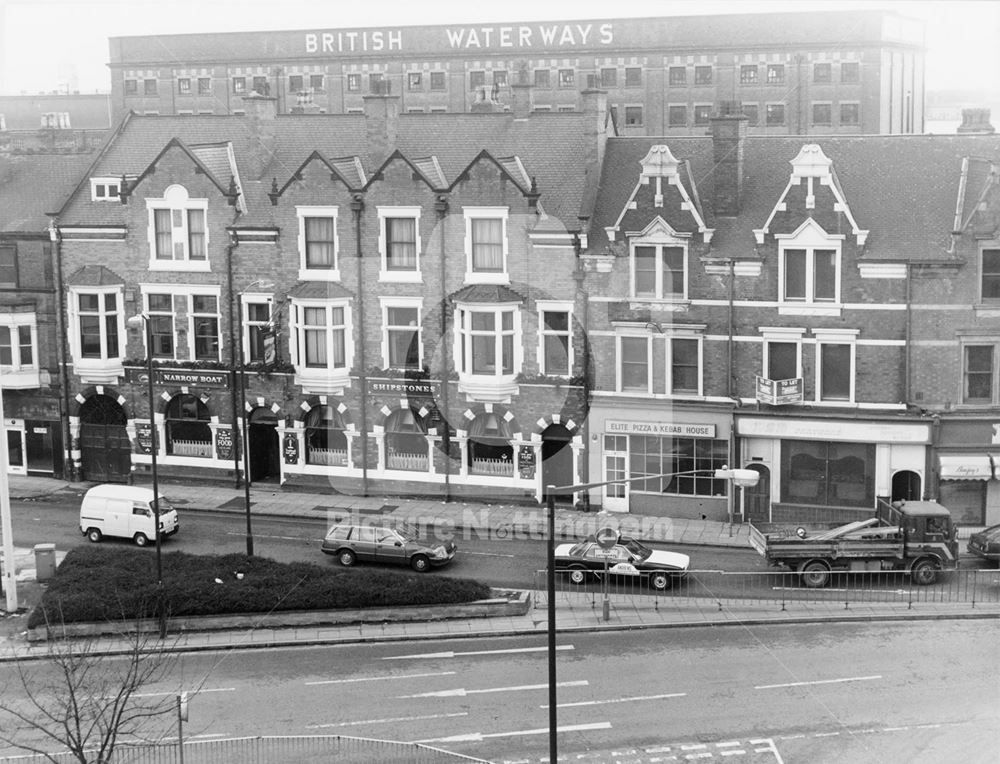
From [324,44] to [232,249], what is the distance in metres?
44.2

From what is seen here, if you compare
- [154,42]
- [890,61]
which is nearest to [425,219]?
[890,61]

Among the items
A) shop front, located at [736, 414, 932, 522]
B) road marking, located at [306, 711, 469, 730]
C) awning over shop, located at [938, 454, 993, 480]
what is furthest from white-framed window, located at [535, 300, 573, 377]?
road marking, located at [306, 711, 469, 730]

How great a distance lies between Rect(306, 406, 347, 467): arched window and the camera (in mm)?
50312

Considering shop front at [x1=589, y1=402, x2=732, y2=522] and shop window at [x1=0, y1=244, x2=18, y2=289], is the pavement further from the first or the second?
shop window at [x1=0, y1=244, x2=18, y2=289]

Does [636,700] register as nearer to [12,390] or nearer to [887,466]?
[887,466]

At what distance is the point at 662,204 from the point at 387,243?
1055cm

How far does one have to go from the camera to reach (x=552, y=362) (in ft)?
155

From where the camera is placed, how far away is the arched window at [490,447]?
48219 mm

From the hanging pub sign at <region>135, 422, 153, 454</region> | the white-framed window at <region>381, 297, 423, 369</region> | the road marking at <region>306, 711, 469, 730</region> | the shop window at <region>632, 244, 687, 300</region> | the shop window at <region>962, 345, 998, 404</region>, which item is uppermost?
the shop window at <region>632, 244, 687, 300</region>

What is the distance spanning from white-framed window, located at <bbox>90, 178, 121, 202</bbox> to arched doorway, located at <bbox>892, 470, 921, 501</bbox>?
105 feet

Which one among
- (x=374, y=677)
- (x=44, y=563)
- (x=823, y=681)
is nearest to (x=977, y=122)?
(x=823, y=681)

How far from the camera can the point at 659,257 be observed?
4575cm

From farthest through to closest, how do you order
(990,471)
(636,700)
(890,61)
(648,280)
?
A: (890,61) < (648,280) < (990,471) < (636,700)

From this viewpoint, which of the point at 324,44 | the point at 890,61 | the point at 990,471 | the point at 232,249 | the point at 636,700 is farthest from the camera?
the point at 324,44
